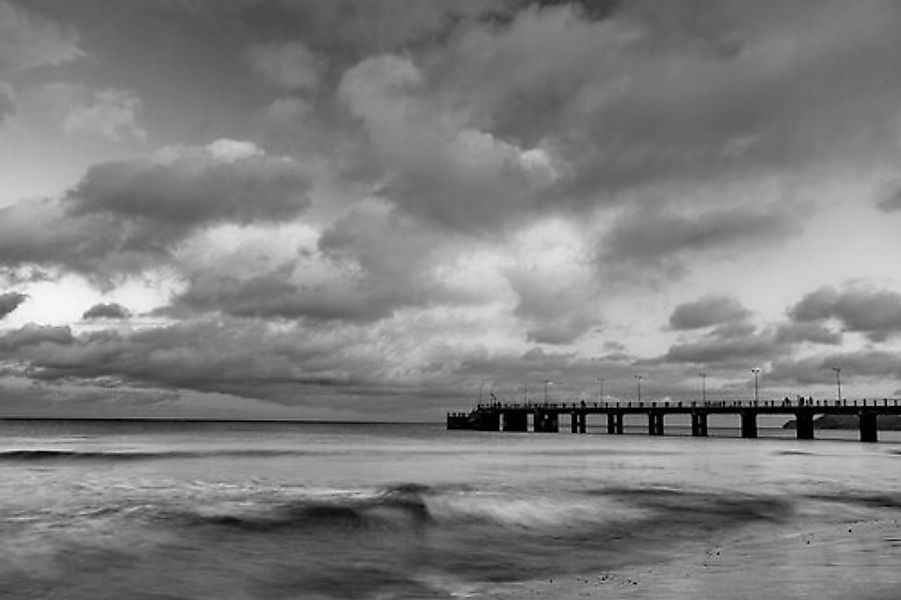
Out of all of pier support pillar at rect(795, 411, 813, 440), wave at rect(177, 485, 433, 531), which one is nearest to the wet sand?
wave at rect(177, 485, 433, 531)

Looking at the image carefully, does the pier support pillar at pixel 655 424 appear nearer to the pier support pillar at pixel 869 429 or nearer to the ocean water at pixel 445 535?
the pier support pillar at pixel 869 429

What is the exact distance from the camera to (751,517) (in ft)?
111

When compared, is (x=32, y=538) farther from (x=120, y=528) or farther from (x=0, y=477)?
(x=0, y=477)

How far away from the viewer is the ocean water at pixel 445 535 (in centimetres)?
1847

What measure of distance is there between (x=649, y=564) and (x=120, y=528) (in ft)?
62.3

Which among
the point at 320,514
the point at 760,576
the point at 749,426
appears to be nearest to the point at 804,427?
the point at 749,426

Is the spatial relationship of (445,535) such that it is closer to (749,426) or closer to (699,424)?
(749,426)

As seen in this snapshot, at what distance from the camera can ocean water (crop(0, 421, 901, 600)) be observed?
60.6ft

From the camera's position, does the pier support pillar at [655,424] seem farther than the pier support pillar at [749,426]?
Yes

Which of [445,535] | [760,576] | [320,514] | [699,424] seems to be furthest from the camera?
[699,424]

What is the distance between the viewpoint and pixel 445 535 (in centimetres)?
2819

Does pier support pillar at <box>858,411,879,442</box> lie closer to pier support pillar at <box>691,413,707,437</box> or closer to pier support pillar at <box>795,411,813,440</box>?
pier support pillar at <box>795,411,813,440</box>

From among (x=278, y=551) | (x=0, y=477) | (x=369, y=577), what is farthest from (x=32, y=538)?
(x=0, y=477)

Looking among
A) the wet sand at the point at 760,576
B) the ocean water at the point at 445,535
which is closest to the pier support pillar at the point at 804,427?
the ocean water at the point at 445,535
